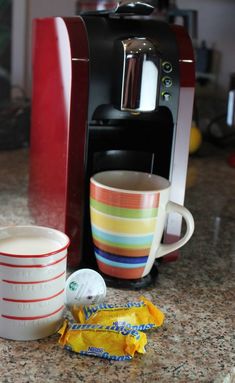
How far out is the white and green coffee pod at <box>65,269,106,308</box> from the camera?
62cm

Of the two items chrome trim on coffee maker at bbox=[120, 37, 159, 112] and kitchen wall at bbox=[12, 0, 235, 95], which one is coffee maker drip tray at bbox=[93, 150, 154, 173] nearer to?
chrome trim on coffee maker at bbox=[120, 37, 159, 112]

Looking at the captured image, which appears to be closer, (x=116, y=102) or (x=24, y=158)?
(x=116, y=102)

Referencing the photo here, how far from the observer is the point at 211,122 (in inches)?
59.6

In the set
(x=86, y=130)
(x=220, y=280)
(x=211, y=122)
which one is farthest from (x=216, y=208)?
(x=211, y=122)

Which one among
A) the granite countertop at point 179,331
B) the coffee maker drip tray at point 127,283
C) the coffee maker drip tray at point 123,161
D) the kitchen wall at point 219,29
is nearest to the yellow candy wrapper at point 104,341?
the granite countertop at point 179,331

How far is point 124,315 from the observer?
23.2 inches

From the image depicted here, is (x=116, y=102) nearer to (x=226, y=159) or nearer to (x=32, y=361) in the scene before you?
(x=32, y=361)

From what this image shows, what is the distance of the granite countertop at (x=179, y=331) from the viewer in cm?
52

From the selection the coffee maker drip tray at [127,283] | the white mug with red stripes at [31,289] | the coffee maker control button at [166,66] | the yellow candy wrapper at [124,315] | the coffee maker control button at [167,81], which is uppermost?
the coffee maker control button at [166,66]

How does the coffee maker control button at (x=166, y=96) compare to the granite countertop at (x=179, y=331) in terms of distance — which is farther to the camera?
the coffee maker control button at (x=166, y=96)

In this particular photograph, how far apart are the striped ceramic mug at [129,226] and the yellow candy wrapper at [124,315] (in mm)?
70

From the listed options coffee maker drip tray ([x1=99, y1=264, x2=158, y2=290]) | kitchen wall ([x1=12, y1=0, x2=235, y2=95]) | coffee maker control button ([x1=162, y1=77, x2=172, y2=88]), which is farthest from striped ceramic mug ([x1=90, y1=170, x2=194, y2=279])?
kitchen wall ([x1=12, y1=0, x2=235, y2=95])

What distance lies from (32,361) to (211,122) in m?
1.10

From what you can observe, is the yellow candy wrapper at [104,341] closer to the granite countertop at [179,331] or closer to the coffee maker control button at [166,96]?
the granite countertop at [179,331]
